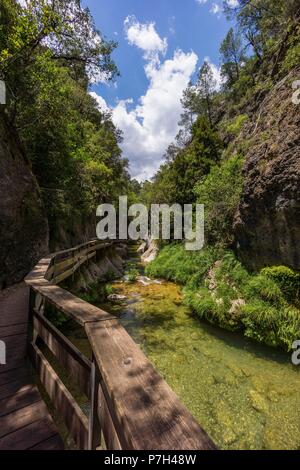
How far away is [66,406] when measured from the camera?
1837 mm

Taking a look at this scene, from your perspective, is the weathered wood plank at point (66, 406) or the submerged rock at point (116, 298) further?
the submerged rock at point (116, 298)

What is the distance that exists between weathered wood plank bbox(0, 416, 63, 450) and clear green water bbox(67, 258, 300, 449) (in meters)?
3.27

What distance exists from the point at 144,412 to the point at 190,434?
0.62 ft

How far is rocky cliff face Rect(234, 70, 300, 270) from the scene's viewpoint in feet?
21.8

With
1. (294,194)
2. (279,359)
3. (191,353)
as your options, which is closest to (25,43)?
(294,194)

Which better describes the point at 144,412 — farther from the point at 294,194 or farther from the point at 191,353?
the point at 294,194

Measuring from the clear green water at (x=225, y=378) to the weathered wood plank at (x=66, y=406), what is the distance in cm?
330

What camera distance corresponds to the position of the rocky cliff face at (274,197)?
6.64m

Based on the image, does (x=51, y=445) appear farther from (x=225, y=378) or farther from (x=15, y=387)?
(x=225, y=378)

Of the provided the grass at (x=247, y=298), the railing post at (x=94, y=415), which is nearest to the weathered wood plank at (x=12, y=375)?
the railing post at (x=94, y=415)

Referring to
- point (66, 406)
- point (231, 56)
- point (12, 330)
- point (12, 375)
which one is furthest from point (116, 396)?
point (231, 56)

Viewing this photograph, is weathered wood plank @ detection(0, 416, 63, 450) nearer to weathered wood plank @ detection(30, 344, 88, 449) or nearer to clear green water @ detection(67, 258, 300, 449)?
weathered wood plank @ detection(30, 344, 88, 449)

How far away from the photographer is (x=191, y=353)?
6.15 meters

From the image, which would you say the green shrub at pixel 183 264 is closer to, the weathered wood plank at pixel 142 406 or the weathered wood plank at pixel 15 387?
the weathered wood plank at pixel 15 387
